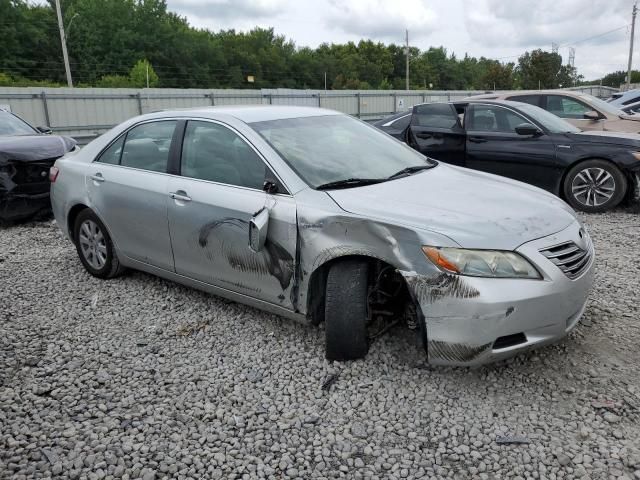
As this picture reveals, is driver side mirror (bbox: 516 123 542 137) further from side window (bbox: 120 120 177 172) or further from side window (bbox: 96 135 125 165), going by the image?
side window (bbox: 96 135 125 165)

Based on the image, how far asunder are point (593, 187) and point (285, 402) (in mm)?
5680

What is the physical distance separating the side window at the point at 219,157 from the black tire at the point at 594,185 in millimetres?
5090

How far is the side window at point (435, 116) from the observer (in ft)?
26.8

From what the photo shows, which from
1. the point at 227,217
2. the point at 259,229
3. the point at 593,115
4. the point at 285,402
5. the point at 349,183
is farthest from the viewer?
the point at 593,115

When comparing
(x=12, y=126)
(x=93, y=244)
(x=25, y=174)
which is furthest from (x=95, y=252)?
(x=12, y=126)

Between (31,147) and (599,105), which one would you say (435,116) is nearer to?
(599,105)

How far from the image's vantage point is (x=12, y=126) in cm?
791

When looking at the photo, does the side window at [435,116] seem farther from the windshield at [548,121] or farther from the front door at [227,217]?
the front door at [227,217]

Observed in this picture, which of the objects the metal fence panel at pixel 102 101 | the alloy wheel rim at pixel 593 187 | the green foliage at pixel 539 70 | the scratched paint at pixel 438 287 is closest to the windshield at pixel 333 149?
the scratched paint at pixel 438 287

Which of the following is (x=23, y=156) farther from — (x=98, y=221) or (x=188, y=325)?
(x=188, y=325)

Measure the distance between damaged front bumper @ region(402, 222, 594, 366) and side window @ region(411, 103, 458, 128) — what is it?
5.50m

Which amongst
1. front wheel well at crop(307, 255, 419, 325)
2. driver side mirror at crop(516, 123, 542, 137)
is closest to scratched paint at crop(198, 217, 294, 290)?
front wheel well at crop(307, 255, 419, 325)

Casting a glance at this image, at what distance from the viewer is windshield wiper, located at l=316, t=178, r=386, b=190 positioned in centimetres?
341

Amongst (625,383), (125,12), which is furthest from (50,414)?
(125,12)
